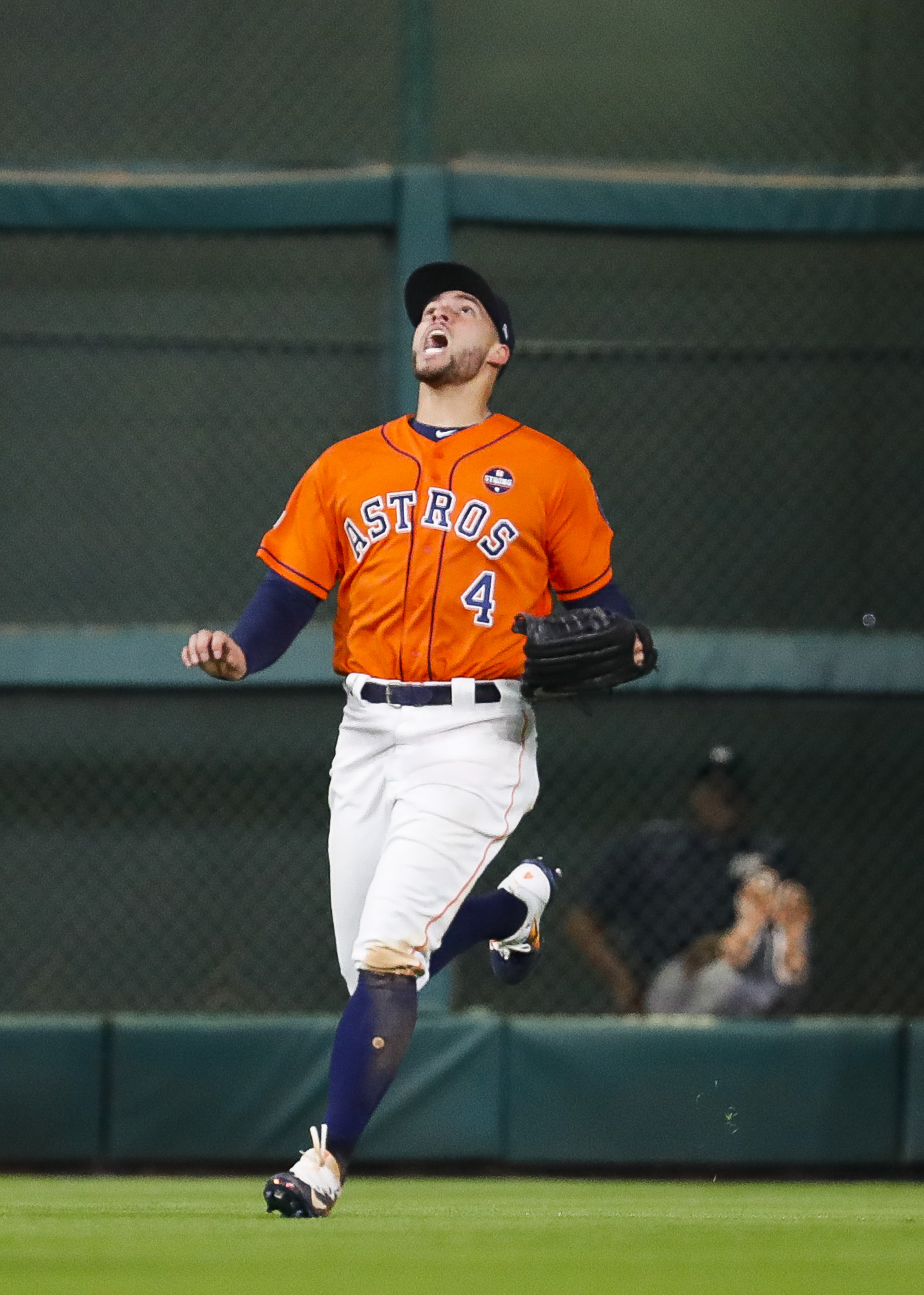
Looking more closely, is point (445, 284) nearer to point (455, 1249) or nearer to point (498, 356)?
point (498, 356)

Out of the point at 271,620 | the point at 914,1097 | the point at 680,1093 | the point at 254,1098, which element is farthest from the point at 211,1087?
the point at 271,620

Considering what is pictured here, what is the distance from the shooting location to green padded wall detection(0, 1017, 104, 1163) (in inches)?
263

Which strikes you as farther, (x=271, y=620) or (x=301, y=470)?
(x=301, y=470)

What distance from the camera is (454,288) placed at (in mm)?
4109

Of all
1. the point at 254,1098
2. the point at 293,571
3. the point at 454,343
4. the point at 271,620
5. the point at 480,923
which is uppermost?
the point at 454,343

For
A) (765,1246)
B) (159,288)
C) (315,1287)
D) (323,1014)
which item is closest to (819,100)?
(159,288)

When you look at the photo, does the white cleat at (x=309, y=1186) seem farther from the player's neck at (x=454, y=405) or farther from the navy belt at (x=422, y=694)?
the player's neck at (x=454, y=405)

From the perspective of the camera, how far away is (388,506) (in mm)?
3871

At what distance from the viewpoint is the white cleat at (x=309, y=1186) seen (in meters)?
3.30

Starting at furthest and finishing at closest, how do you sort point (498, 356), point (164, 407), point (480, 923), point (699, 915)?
point (164, 407), point (699, 915), point (480, 923), point (498, 356)

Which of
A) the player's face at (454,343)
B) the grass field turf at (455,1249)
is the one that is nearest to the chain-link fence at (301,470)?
the grass field turf at (455,1249)

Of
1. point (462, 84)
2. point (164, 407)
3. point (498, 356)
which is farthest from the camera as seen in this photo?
point (462, 84)

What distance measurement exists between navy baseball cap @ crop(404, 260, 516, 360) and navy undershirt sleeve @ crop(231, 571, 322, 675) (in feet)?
2.19

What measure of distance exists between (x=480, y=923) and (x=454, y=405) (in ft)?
3.75
